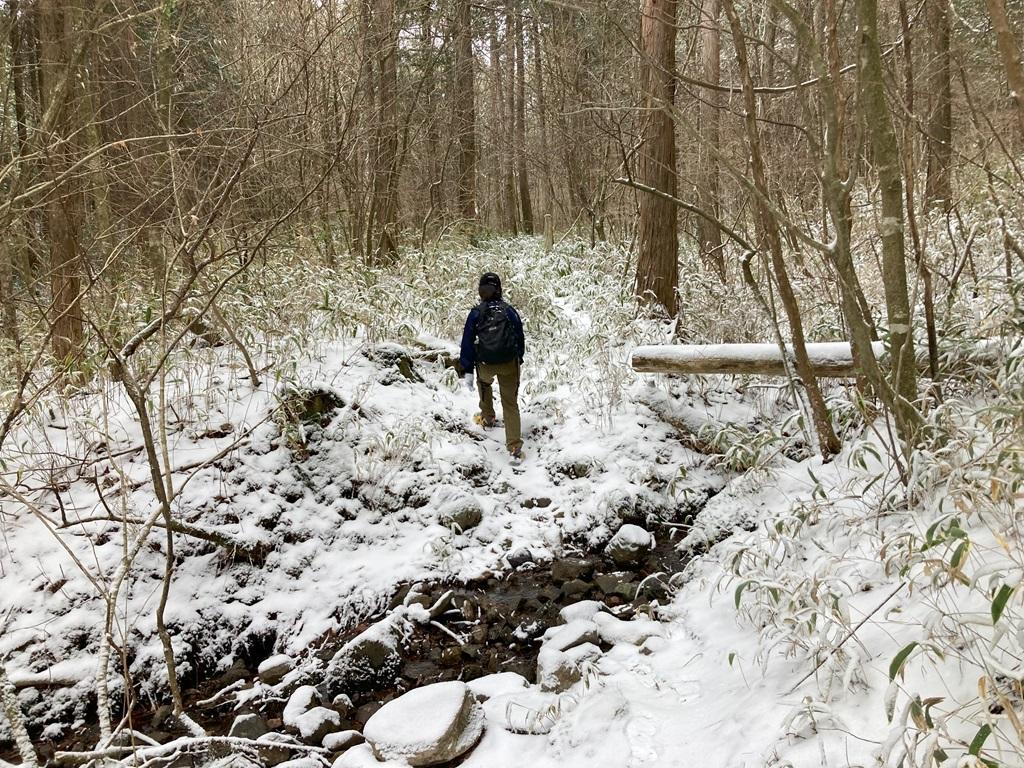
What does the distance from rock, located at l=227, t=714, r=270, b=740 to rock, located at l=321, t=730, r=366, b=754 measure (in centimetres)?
39

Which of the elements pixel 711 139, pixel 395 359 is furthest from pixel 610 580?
pixel 711 139

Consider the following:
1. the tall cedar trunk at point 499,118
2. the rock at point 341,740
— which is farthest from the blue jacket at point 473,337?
the tall cedar trunk at point 499,118

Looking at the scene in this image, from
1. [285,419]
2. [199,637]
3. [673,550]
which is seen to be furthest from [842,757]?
[285,419]

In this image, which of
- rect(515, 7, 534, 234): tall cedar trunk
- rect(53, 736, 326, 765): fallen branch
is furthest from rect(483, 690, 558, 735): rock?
rect(515, 7, 534, 234): tall cedar trunk

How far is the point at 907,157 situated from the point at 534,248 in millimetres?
9904

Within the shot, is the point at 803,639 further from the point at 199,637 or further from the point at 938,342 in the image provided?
the point at 199,637

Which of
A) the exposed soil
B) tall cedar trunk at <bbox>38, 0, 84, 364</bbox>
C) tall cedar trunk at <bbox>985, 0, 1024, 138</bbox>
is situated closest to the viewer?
tall cedar trunk at <bbox>985, 0, 1024, 138</bbox>

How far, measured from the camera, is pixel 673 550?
15.8 ft

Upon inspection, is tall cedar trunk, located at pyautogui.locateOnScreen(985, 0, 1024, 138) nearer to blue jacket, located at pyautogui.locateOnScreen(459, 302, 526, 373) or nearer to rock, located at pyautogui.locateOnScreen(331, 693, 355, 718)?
Answer: blue jacket, located at pyautogui.locateOnScreen(459, 302, 526, 373)

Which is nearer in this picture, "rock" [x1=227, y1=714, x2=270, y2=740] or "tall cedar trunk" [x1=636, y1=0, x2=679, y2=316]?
"rock" [x1=227, y1=714, x2=270, y2=740]

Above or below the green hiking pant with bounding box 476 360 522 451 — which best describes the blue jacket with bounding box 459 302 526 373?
above

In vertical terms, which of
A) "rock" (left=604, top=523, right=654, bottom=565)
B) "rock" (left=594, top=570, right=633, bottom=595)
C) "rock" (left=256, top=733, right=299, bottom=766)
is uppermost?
"rock" (left=604, top=523, right=654, bottom=565)

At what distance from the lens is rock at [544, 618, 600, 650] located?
374cm

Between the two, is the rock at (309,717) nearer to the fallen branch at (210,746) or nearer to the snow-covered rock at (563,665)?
the fallen branch at (210,746)
